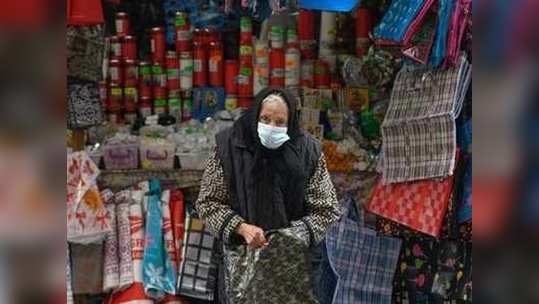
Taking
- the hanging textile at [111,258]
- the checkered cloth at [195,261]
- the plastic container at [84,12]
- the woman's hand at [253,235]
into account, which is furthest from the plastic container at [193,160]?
the woman's hand at [253,235]

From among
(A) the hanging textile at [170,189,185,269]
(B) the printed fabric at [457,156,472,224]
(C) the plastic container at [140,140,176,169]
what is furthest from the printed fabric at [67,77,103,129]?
(B) the printed fabric at [457,156,472,224]

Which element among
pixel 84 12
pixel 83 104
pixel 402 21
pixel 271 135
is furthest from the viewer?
pixel 83 104

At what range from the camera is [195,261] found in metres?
5.29

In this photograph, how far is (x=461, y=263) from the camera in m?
5.09

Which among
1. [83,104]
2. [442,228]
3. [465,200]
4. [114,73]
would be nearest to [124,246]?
[83,104]

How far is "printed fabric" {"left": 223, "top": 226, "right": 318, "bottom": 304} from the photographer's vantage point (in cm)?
385

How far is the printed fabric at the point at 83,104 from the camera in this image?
16.7 ft

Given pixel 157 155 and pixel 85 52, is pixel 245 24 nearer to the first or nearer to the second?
pixel 157 155

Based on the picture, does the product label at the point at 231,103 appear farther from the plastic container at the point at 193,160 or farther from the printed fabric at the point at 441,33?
the printed fabric at the point at 441,33

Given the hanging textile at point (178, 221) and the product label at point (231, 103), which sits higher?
the product label at point (231, 103)

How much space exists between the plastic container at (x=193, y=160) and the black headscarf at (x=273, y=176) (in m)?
1.44

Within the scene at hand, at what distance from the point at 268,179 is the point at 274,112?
0.95ft
